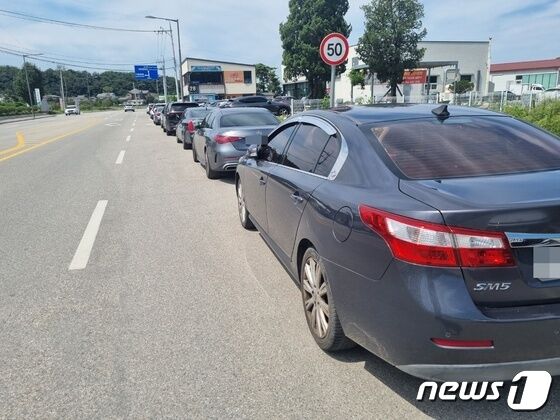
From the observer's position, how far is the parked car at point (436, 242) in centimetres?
229

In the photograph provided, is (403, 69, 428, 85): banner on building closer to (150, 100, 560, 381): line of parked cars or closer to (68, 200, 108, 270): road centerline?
(68, 200, 108, 270): road centerline

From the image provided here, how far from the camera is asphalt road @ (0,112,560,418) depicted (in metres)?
2.78

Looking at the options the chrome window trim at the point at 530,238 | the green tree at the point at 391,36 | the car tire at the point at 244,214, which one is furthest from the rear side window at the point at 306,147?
the green tree at the point at 391,36

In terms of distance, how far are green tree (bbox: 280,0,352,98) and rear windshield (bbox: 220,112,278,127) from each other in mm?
34198

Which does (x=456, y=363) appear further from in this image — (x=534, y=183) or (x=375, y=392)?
(x=534, y=183)

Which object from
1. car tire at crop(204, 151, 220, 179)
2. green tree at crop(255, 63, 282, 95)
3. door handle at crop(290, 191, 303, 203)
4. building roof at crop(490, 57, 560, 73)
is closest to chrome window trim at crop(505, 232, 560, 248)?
door handle at crop(290, 191, 303, 203)

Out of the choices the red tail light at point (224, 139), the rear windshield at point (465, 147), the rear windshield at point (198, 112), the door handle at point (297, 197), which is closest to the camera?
the rear windshield at point (465, 147)

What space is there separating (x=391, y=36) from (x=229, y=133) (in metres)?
31.2

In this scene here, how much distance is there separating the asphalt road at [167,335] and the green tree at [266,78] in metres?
105

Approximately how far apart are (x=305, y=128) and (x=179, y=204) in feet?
14.8

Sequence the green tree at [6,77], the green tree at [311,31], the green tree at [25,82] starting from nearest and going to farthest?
1. the green tree at [311,31]
2. the green tree at [25,82]
3. the green tree at [6,77]

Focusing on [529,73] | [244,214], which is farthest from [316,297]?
[529,73]

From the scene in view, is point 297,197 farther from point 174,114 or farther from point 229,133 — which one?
point 174,114

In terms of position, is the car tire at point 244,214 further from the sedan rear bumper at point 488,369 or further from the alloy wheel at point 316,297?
the sedan rear bumper at point 488,369
